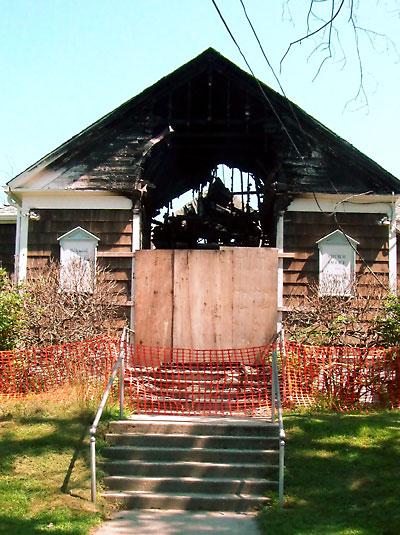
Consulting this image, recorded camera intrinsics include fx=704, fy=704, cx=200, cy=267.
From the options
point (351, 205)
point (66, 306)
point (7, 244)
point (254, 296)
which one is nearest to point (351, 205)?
point (351, 205)

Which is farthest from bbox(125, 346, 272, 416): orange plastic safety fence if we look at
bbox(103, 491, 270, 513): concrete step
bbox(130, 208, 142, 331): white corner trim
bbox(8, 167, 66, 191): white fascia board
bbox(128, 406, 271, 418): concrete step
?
bbox(8, 167, 66, 191): white fascia board

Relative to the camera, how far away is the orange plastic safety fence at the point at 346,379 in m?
11.7

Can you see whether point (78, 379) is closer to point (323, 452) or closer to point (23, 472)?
point (23, 472)

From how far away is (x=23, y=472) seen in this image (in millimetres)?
8641

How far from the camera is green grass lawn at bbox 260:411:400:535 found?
7352 millimetres

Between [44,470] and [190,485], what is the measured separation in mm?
1817

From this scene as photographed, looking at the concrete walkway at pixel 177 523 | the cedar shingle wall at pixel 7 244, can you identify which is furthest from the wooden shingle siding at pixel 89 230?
the concrete walkway at pixel 177 523

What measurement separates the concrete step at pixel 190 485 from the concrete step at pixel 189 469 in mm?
186

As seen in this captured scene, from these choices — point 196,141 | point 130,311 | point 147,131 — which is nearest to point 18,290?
point 130,311

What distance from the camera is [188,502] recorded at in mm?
8344

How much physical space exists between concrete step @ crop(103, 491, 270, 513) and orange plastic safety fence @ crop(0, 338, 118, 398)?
3821 millimetres

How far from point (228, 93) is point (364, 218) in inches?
Answer: 165

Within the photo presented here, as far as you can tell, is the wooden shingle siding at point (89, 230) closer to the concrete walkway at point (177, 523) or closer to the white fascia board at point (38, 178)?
the white fascia board at point (38, 178)

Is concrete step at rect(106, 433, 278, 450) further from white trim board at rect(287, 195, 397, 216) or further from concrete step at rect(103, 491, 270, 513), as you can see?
white trim board at rect(287, 195, 397, 216)
